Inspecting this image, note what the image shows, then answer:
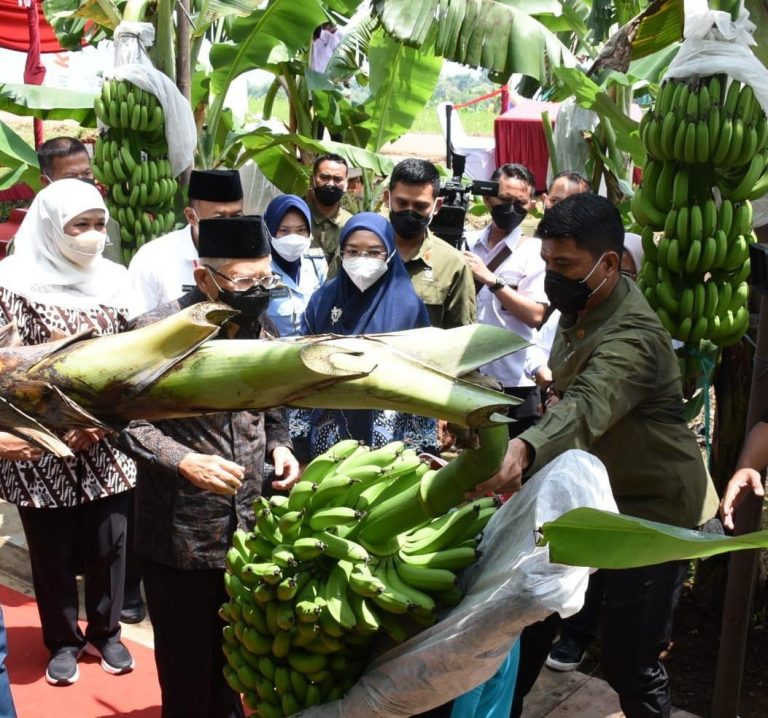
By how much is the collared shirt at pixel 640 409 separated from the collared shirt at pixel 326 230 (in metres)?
2.58

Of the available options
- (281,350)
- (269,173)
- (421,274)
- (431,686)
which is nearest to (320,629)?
(431,686)

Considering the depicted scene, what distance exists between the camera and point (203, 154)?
6.15 metres

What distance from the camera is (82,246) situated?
135 inches

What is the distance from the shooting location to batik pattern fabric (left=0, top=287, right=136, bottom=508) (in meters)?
3.40

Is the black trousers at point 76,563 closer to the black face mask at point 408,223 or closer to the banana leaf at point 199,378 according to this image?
the black face mask at point 408,223

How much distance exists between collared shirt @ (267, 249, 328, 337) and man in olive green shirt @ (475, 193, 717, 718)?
1.31 metres

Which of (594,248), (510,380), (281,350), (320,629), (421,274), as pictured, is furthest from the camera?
(510,380)

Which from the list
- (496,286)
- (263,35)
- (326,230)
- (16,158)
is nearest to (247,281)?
(496,286)

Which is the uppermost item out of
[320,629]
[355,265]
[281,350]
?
[281,350]

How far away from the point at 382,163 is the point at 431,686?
468cm

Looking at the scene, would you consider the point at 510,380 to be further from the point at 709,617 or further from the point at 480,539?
the point at 480,539

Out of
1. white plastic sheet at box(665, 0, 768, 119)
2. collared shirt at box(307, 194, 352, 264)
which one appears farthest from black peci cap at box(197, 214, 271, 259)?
collared shirt at box(307, 194, 352, 264)

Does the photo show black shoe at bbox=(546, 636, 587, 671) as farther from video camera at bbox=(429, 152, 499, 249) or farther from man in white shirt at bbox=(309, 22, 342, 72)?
man in white shirt at bbox=(309, 22, 342, 72)

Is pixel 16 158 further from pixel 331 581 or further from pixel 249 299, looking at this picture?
pixel 331 581
